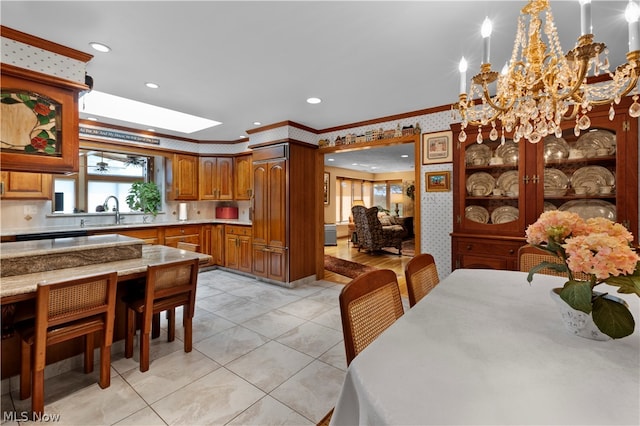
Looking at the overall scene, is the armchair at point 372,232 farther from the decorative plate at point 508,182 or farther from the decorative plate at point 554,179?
the decorative plate at point 554,179

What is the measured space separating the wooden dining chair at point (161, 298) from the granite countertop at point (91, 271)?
0.27ft

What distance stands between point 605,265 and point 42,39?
3381 mm

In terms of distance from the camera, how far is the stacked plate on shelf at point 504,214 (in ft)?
9.35

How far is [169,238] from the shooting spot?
4.74m

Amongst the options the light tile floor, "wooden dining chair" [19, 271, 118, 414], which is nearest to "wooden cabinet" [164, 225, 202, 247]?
the light tile floor

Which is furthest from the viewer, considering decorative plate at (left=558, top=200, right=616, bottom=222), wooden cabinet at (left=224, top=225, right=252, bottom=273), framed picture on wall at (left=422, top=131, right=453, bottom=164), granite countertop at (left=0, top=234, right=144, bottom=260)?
wooden cabinet at (left=224, top=225, right=252, bottom=273)

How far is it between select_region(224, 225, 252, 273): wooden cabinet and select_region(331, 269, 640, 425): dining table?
156 inches

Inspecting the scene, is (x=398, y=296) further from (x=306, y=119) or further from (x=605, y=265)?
(x=306, y=119)

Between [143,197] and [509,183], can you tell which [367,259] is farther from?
[143,197]

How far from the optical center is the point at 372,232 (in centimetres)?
676

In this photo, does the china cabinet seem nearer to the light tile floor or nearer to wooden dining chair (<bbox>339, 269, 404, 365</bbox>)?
the light tile floor

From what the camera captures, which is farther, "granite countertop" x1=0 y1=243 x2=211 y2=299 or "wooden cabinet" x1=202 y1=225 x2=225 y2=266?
"wooden cabinet" x1=202 y1=225 x2=225 y2=266

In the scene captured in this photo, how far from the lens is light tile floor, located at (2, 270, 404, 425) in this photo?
1715 millimetres

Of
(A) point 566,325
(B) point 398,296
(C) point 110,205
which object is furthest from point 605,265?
(C) point 110,205
